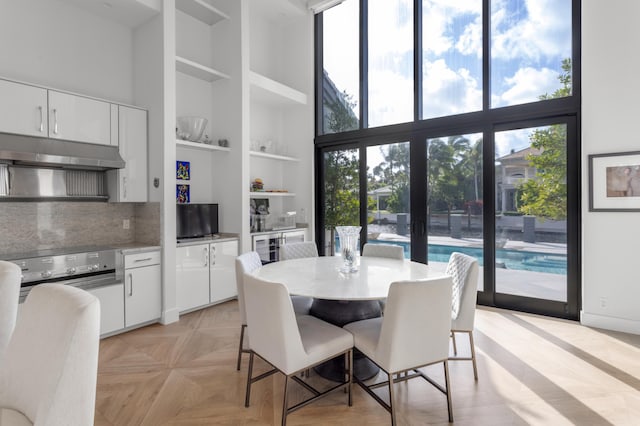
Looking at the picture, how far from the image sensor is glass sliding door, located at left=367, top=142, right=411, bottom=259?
A: 15.2 feet

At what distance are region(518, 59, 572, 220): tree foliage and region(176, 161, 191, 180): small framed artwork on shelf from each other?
160 inches

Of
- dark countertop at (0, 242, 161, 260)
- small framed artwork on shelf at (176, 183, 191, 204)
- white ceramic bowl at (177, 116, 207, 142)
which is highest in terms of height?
white ceramic bowl at (177, 116, 207, 142)

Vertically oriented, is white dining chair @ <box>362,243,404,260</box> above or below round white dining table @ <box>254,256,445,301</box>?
above

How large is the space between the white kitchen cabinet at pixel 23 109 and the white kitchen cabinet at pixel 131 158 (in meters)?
0.66

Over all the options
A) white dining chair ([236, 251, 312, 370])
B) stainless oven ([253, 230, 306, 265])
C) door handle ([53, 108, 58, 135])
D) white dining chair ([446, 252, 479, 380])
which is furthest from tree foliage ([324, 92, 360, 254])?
door handle ([53, 108, 58, 135])

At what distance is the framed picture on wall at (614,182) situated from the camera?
3.18 m

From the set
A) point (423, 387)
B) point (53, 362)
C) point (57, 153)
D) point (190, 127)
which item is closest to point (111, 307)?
point (57, 153)

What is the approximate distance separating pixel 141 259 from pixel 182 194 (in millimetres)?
1110

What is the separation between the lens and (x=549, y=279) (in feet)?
12.2

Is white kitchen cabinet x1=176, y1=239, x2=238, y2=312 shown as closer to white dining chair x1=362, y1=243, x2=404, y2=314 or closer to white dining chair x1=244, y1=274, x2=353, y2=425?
white dining chair x1=362, y1=243, x2=404, y2=314

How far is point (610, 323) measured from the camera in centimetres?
329

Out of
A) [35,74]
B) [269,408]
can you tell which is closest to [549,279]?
[269,408]

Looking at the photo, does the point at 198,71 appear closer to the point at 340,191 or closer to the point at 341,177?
the point at 341,177

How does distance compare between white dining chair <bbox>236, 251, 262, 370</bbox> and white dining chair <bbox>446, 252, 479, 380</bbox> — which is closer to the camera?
white dining chair <bbox>446, 252, 479, 380</bbox>
